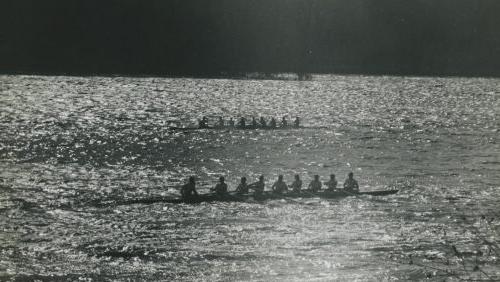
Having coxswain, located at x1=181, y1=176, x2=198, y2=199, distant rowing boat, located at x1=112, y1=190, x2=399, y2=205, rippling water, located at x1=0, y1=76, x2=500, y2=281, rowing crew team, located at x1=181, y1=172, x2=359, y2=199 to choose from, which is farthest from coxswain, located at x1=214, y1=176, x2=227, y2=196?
coxswain, located at x1=181, y1=176, x2=198, y2=199

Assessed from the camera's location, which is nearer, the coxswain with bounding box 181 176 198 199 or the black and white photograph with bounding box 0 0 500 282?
Answer: the black and white photograph with bounding box 0 0 500 282

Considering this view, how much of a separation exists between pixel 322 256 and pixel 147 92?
14199 centimetres

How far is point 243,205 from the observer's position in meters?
50.3

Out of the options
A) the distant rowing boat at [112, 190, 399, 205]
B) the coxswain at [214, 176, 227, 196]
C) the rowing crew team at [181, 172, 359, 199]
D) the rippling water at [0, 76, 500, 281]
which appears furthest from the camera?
the coxswain at [214, 176, 227, 196]

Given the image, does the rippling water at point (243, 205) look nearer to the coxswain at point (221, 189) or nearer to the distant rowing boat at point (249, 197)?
the distant rowing boat at point (249, 197)

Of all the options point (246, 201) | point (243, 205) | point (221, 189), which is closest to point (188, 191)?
point (221, 189)

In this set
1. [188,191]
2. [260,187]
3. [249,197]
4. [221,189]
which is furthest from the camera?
[260,187]

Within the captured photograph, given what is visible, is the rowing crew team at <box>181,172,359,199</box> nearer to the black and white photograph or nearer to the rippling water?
the black and white photograph

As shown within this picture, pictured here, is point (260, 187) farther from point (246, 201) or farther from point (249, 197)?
point (246, 201)

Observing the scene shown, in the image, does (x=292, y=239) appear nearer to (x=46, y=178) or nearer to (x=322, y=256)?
(x=322, y=256)

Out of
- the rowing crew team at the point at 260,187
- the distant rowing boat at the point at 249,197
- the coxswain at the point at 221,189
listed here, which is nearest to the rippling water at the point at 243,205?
the distant rowing boat at the point at 249,197

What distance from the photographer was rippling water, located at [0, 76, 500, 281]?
37125mm

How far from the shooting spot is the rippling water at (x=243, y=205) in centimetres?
3712

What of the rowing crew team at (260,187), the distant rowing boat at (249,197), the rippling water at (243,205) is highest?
the rowing crew team at (260,187)
